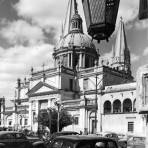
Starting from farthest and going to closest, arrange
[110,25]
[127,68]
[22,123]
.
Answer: [127,68] → [22,123] → [110,25]

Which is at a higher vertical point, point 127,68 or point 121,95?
point 127,68

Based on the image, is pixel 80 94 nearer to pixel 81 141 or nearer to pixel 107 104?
pixel 107 104

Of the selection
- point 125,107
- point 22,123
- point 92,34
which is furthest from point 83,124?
point 92,34

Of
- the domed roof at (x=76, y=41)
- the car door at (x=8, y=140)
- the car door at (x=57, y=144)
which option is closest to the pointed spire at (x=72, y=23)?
the domed roof at (x=76, y=41)

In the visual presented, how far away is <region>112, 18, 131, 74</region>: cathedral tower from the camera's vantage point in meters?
78.0

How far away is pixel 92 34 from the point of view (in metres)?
3.17

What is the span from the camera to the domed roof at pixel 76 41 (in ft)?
242

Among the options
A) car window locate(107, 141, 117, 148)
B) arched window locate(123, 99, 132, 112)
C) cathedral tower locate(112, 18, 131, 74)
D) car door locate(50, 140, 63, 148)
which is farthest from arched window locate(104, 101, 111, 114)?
car window locate(107, 141, 117, 148)

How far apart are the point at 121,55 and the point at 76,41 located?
12.2m

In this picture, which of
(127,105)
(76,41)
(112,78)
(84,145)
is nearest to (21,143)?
(84,145)

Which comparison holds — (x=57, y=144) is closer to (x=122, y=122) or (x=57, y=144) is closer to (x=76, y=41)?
(x=122, y=122)

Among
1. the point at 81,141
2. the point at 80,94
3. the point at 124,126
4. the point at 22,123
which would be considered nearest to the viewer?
the point at 81,141

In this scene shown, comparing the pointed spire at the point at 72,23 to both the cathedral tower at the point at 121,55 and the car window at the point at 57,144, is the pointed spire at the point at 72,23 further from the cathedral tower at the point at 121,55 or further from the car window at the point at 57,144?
the car window at the point at 57,144

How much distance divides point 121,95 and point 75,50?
24525 millimetres
